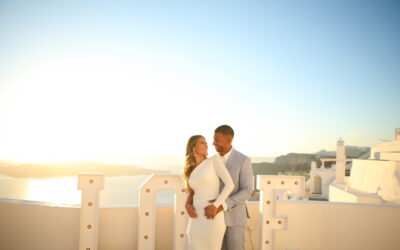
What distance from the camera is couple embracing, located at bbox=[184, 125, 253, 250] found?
3.24 metres

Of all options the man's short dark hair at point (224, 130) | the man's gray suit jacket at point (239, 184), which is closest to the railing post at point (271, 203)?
the man's gray suit jacket at point (239, 184)

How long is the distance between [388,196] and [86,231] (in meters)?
18.0

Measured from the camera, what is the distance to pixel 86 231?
4.45 meters

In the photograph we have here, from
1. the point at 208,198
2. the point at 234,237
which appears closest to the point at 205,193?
the point at 208,198

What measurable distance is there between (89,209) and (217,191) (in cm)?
229

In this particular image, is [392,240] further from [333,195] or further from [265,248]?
[333,195]

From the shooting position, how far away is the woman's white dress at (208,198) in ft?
10.6

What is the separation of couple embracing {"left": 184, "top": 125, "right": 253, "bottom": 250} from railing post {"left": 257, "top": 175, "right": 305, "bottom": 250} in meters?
0.94

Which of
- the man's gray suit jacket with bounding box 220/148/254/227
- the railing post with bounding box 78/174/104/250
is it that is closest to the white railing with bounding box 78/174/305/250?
the railing post with bounding box 78/174/104/250

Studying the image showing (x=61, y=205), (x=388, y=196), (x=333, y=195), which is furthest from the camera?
(x=333, y=195)

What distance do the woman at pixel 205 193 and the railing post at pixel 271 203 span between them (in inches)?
52.1

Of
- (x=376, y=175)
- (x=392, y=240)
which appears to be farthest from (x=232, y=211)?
(x=376, y=175)

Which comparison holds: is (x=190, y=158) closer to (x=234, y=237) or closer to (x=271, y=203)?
(x=234, y=237)

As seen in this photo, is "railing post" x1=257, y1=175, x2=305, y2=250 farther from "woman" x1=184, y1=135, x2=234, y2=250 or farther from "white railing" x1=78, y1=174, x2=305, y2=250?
"woman" x1=184, y1=135, x2=234, y2=250
